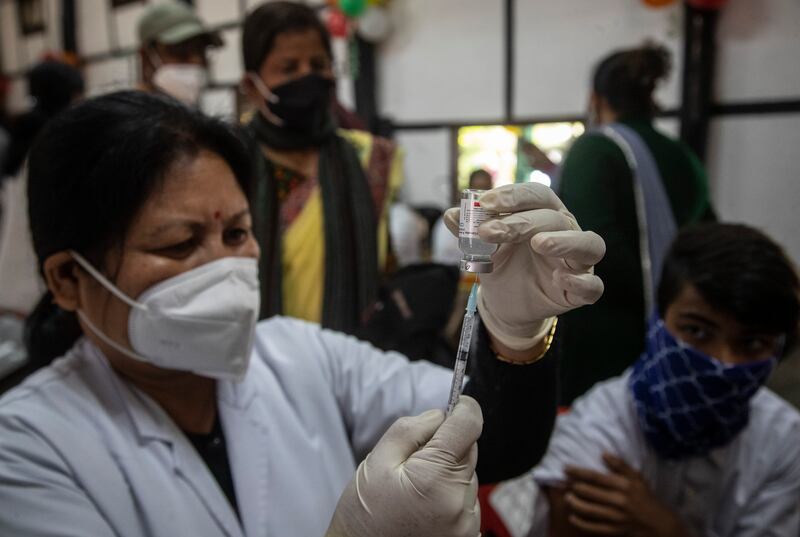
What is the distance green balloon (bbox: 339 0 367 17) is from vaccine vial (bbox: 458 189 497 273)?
344 cm

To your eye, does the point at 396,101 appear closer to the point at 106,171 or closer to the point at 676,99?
the point at 676,99

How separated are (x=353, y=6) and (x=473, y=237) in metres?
3.49

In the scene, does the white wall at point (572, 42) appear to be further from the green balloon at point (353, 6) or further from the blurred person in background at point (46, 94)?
the blurred person in background at point (46, 94)

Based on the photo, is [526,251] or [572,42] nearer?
[526,251]

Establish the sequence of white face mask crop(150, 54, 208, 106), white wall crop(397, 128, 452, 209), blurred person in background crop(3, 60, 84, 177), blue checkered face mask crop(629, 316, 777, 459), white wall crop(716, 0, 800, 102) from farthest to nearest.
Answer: white wall crop(397, 128, 452, 209)
blurred person in background crop(3, 60, 84, 177)
white face mask crop(150, 54, 208, 106)
white wall crop(716, 0, 800, 102)
blue checkered face mask crop(629, 316, 777, 459)

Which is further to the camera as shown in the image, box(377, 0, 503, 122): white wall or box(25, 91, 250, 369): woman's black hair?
box(377, 0, 503, 122): white wall

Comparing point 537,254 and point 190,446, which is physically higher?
point 537,254

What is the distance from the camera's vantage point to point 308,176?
1354 mm

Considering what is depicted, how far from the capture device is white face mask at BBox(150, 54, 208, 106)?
1770mm

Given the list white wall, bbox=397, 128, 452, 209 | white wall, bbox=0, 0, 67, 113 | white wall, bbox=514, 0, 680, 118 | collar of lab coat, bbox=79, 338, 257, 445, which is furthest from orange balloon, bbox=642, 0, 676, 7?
white wall, bbox=0, 0, 67, 113

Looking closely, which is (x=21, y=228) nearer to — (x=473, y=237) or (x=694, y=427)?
(x=473, y=237)

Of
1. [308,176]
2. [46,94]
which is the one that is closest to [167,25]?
[46,94]

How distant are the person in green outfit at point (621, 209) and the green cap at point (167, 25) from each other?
1.33 m

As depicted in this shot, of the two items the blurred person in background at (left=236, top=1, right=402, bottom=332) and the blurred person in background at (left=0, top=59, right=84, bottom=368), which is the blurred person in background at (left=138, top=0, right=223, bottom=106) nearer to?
the blurred person in background at (left=0, top=59, right=84, bottom=368)
